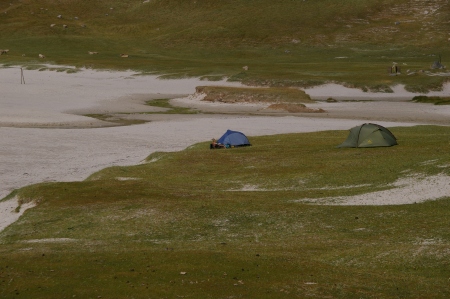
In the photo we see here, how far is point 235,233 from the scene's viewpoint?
30.6 m

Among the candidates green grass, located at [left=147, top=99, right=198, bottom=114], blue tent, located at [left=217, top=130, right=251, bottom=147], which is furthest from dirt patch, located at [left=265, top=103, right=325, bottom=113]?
blue tent, located at [left=217, top=130, right=251, bottom=147]

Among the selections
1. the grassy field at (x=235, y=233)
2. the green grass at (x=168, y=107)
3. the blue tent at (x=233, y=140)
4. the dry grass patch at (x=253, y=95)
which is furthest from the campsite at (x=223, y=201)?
the dry grass patch at (x=253, y=95)

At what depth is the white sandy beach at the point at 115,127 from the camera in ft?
177

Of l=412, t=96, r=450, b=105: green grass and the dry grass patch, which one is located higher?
the dry grass patch

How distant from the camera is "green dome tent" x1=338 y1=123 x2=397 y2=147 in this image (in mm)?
51812

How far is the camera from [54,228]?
3259cm

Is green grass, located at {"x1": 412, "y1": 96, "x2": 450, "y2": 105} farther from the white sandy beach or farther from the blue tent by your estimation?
the blue tent

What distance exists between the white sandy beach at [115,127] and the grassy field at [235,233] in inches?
172

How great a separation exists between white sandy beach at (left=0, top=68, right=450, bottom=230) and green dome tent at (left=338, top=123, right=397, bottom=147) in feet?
51.7

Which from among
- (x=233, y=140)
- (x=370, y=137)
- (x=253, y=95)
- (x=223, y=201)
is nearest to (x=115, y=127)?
(x=233, y=140)

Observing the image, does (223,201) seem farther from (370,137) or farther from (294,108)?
(294,108)

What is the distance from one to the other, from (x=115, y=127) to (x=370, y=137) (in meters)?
29.9

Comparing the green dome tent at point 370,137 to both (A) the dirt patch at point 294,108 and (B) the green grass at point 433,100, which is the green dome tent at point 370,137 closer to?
(A) the dirt patch at point 294,108

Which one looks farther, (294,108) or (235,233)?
(294,108)
